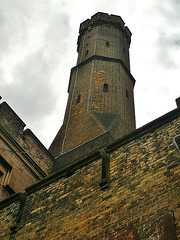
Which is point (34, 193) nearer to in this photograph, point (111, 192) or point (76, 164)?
point (76, 164)

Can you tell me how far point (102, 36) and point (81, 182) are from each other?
12.8m

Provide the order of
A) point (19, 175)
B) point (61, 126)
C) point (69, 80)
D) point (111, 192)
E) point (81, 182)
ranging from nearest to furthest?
point (111, 192) → point (81, 182) → point (19, 175) → point (61, 126) → point (69, 80)

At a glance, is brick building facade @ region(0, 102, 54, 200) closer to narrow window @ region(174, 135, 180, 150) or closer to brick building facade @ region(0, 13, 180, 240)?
brick building facade @ region(0, 13, 180, 240)

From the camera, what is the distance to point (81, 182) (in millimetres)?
8461

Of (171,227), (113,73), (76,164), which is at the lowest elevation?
(171,227)

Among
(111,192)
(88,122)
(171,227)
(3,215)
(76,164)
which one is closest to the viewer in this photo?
(171,227)

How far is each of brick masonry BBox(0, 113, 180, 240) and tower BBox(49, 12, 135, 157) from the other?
444 cm

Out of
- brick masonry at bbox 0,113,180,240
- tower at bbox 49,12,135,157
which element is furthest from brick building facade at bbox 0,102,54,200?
brick masonry at bbox 0,113,180,240

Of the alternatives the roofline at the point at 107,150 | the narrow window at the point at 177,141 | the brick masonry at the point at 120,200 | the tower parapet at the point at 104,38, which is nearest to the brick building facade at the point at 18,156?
the roofline at the point at 107,150

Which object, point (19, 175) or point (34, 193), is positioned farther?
point (19, 175)

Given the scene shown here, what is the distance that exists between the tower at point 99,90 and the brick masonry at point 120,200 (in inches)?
175

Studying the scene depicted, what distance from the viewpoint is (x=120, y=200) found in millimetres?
7176

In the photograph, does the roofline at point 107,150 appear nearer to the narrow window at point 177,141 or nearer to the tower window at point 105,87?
the narrow window at point 177,141

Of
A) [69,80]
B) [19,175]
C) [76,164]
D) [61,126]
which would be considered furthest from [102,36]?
[76,164]
